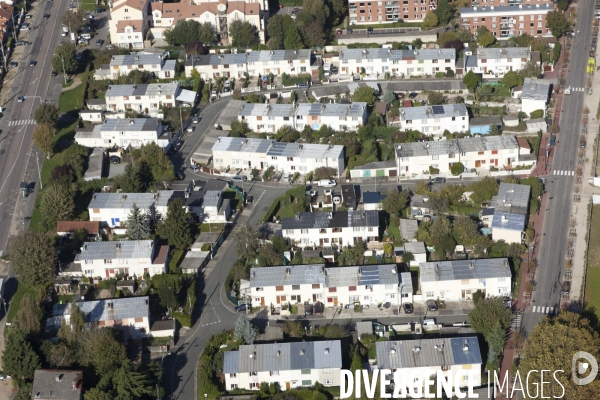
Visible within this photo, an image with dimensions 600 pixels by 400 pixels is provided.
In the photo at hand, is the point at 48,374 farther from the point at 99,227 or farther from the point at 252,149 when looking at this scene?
the point at 252,149

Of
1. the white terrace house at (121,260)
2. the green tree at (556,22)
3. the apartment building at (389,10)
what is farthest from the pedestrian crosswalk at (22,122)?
the green tree at (556,22)

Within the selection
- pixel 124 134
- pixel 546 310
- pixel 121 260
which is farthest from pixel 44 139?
pixel 546 310

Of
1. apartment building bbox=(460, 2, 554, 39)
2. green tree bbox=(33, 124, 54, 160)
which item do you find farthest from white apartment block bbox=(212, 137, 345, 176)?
apartment building bbox=(460, 2, 554, 39)

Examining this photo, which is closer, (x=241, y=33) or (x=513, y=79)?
(x=513, y=79)

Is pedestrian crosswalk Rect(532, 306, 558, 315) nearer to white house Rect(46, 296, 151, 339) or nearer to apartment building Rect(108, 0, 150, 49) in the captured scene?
white house Rect(46, 296, 151, 339)

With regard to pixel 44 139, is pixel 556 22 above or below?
above

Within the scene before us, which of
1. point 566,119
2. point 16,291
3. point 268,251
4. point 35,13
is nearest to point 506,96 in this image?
point 566,119

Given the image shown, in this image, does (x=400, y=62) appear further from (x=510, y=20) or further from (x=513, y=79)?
(x=510, y=20)
